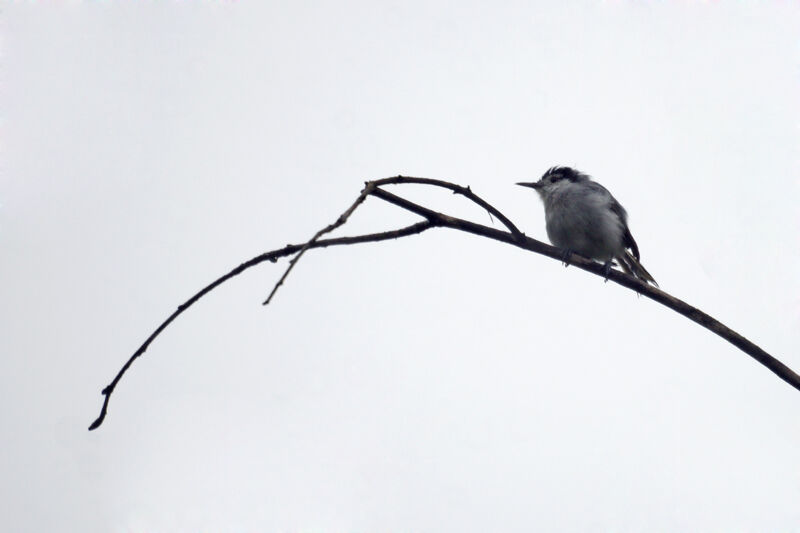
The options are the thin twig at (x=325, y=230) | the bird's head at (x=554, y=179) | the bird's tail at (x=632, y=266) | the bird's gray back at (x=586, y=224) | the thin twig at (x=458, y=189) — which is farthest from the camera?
the bird's head at (x=554, y=179)

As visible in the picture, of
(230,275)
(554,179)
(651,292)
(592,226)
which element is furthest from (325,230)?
(554,179)

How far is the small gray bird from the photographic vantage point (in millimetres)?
7969

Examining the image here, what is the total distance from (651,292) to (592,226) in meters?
4.48

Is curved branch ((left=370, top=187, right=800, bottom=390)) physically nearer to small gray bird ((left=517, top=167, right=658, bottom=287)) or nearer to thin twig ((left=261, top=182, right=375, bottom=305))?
thin twig ((left=261, top=182, right=375, bottom=305))

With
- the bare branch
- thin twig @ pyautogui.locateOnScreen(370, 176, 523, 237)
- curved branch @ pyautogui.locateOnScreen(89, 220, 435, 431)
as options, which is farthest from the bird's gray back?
curved branch @ pyautogui.locateOnScreen(89, 220, 435, 431)

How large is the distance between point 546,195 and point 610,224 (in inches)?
49.6

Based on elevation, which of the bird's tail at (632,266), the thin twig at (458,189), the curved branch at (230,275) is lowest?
the curved branch at (230,275)

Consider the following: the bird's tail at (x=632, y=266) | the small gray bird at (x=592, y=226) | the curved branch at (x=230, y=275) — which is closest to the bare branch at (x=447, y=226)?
the curved branch at (x=230, y=275)

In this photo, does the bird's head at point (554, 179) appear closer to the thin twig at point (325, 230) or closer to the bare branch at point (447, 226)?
the bare branch at point (447, 226)

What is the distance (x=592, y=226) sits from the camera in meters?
7.95

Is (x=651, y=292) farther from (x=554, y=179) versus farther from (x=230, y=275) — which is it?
(x=554, y=179)

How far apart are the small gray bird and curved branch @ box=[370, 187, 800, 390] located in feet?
13.7

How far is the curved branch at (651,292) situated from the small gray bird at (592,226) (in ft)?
13.7

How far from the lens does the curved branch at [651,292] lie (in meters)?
3.07
